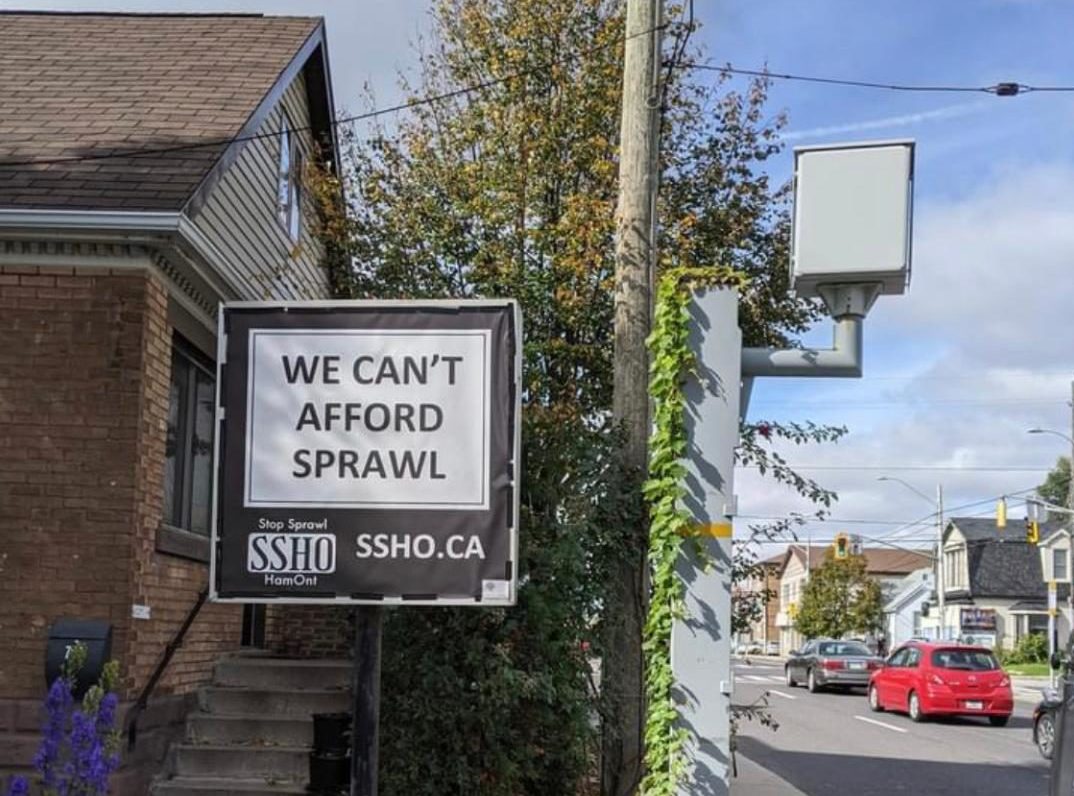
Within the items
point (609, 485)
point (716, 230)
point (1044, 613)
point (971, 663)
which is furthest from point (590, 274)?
point (1044, 613)

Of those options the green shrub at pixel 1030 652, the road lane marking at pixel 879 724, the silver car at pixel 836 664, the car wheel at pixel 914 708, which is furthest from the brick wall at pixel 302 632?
the green shrub at pixel 1030 652

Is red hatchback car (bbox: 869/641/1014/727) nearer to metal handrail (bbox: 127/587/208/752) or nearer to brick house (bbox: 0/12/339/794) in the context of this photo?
brick house (bbox: 0/12/339/794)

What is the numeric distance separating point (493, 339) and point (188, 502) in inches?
188

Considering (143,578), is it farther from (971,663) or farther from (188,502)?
(971,663)

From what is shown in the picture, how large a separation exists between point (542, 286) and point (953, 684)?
15.2 meters

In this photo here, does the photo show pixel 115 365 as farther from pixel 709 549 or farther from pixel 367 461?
pixel 709 549

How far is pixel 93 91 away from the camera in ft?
33.6

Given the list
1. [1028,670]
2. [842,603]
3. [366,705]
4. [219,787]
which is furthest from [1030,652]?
[366,705]

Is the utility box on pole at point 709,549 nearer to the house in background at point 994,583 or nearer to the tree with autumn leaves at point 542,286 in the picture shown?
the tree with autumn leaves at point 542,286

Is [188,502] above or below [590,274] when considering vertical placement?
below

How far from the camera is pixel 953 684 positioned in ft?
74.0

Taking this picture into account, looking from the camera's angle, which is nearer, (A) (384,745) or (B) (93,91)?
(A) (384,745)

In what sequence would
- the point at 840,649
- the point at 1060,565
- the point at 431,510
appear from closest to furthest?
the point at 431,510
the point at 840,649
the point at 1060,565

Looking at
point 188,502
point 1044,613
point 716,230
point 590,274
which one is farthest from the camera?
point 1044,613
